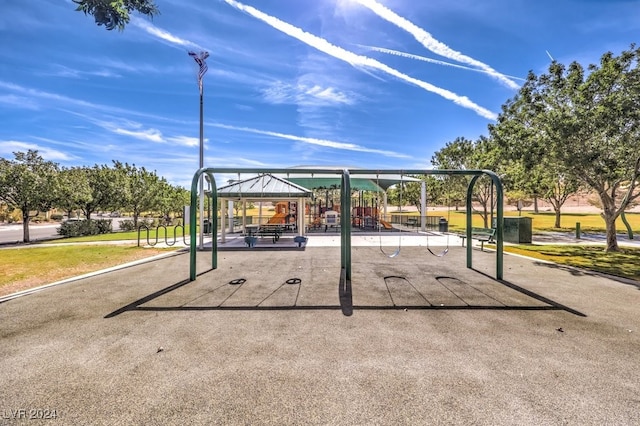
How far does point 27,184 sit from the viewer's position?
20.4 m

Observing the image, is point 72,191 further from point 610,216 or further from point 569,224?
point 569,224

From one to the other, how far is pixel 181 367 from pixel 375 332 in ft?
9.68

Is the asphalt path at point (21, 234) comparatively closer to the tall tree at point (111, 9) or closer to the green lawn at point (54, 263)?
the green lawn at point (54, 263)

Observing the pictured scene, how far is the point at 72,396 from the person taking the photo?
134 inches

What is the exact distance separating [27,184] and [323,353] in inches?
999

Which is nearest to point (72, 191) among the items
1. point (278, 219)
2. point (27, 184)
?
point (27, 184)

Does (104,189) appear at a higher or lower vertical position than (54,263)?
higher

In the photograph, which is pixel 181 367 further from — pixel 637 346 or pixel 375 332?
pixel 637 346

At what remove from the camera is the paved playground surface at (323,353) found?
3.18m

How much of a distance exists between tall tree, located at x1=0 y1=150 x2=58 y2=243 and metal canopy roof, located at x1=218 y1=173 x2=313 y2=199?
40.6ft

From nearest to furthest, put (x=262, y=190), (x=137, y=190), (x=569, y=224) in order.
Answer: (x=262, y=190) < (x=137, y=190) < (x=569, y=224)

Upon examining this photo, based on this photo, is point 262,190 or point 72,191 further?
point 72,191

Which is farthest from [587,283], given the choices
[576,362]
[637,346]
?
[576,362]


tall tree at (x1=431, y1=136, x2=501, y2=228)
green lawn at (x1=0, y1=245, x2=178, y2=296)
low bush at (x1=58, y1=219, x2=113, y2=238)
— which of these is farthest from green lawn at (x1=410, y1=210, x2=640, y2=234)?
low bush at (x1=58, y1=219, x2=113, y2=238)
